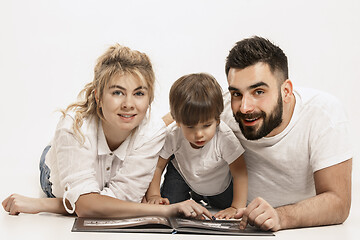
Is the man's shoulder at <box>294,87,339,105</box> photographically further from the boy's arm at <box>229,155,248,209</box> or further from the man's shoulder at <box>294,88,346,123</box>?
the boy's arm at <box>229,155,248,209</box>

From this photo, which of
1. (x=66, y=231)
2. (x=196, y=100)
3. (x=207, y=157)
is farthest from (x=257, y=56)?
(x=66, y=231)

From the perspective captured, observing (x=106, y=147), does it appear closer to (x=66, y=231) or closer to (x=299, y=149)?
(x=66, y=231)

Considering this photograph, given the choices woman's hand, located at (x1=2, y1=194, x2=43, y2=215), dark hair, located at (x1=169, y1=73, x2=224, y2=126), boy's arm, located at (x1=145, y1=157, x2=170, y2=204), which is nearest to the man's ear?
dark hair, located at (x1=169, y1=73, x2=224, y2=126)

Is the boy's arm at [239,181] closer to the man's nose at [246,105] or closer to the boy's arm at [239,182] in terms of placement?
the boy's arm at [239,182]

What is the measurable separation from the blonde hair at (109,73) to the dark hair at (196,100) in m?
0.17

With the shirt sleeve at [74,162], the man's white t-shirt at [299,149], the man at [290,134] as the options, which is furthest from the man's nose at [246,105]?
the shirt sleeve at [74,162]

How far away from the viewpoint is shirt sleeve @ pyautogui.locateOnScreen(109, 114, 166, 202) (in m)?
3.18

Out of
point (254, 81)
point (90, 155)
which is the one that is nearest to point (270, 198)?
point (254, 81)

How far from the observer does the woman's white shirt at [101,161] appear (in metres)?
3.04

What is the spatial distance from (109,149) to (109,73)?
1.39 feet

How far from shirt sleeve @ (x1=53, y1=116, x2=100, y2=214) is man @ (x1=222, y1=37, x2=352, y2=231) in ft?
2.60

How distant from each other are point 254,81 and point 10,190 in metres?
1.83

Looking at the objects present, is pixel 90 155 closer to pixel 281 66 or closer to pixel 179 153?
pixel 179 153

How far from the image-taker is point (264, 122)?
2971 mm
